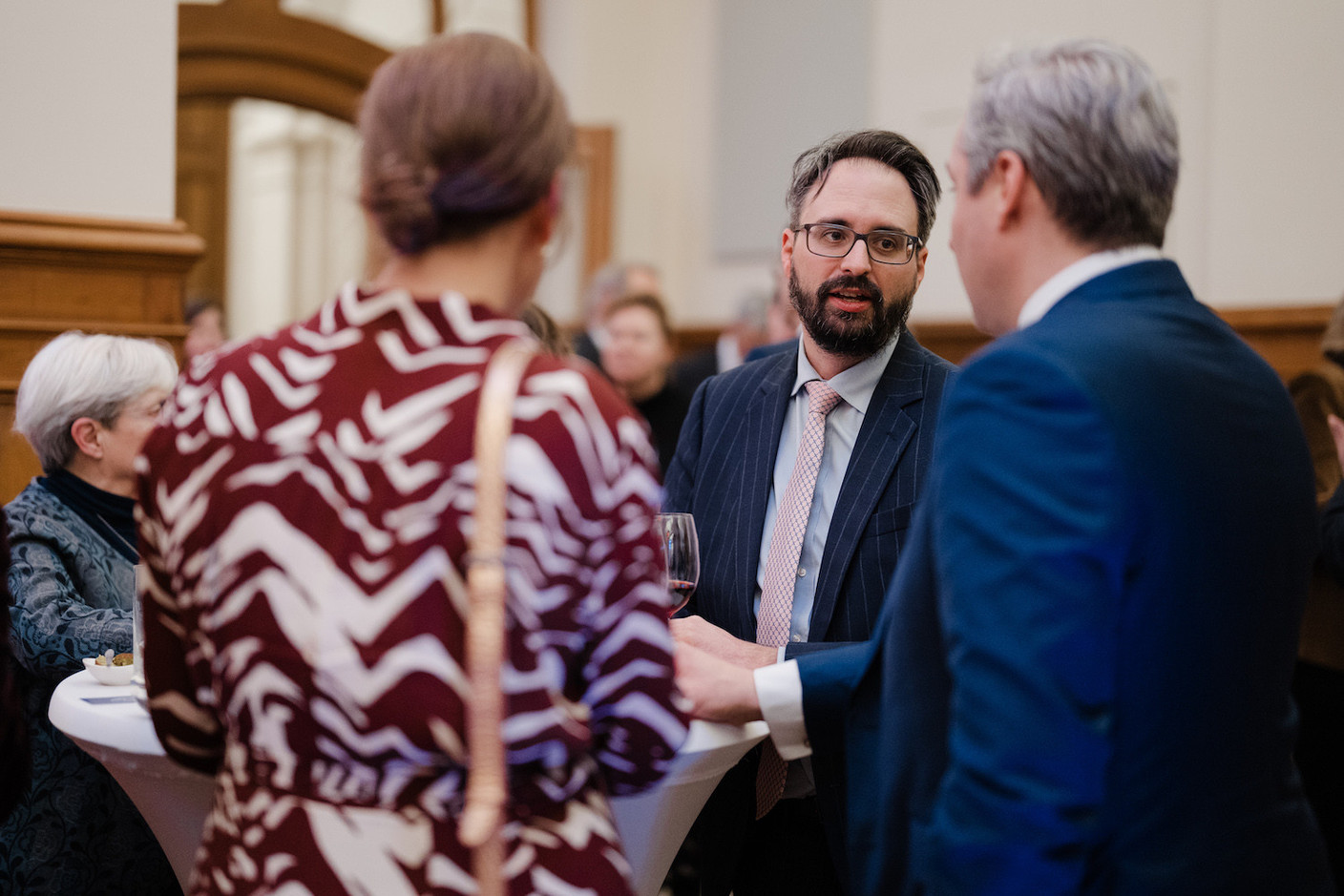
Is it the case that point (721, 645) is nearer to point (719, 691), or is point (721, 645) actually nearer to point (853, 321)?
point (719, 691)

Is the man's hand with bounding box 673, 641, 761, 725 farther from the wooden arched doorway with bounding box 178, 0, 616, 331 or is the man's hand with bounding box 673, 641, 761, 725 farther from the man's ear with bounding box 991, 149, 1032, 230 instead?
the wooden arched doorway with bounding box 178, 0, 616, 331

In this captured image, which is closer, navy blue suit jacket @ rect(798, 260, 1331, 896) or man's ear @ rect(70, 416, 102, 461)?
navy blue suit jacket @ rect(798, 260, 1331, 896)

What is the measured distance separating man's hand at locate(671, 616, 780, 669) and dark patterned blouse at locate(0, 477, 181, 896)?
1.07m

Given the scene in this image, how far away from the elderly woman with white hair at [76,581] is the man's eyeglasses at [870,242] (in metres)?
1.44

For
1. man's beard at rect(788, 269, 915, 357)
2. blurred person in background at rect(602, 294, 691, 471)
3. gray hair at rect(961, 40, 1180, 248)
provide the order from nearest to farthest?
1. gray hair at rect(961, 40, 1180, 248)
2. man's beard at rect(788, 269, 915, 357)
3. blurred person in background at rect(602, 294, 691, 471)

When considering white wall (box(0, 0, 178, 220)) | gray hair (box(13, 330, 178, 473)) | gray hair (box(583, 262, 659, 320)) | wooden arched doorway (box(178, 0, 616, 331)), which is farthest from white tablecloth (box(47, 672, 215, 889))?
wooden arched doorway (box(178, 0, 616, 331))

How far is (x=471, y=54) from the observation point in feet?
3.53

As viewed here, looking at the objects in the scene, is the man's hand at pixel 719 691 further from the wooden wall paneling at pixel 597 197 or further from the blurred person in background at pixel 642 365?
the wooden wall paneling at pixel 597 197

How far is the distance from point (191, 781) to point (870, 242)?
144 cm

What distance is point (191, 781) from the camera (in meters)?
1.71

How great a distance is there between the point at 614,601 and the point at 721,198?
666cm

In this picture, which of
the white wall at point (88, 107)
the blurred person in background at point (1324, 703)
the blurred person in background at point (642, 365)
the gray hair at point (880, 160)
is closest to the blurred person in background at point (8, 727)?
the gray hair at point (880, 160)

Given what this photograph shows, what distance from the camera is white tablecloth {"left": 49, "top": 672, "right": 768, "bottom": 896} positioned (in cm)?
166

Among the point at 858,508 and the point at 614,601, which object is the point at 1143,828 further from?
the point at 858,508
